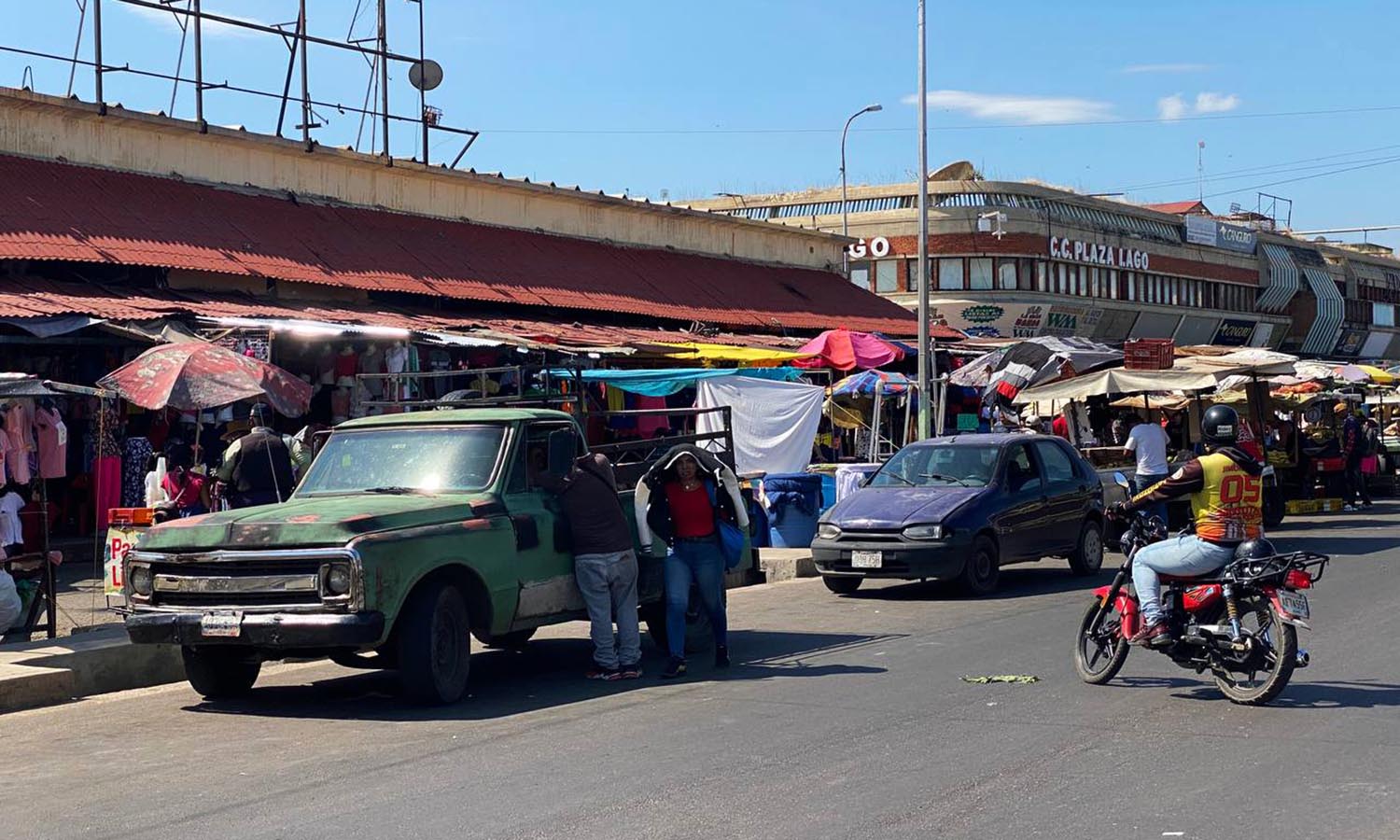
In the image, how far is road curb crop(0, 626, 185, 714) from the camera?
11.0 m

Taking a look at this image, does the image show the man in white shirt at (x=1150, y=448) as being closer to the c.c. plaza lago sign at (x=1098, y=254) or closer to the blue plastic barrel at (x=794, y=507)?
the blue plastic barrel at (x=794, y=507)

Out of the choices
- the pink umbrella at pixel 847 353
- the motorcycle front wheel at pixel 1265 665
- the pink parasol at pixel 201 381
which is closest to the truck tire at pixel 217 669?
the pink parasol at pixel 201 381

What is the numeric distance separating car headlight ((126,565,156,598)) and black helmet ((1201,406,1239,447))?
686 cm

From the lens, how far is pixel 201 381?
15.6 meters

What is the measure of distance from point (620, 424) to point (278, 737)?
15201 millimetres

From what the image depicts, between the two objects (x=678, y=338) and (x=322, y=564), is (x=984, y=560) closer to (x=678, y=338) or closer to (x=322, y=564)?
(x=322, y=564)

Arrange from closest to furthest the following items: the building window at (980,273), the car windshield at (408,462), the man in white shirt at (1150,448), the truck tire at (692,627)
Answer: the car windshield at (408,462) < the truck tire at (692,627) < the man in white shirt at (1150,448) < the building window at (980,273)

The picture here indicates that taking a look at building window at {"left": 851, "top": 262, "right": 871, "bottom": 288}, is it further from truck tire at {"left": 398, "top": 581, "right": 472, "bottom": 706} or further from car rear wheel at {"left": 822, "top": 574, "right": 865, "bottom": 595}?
truck tire at {"left": 398, "top": 581, "right": 472, "bottom": 706}

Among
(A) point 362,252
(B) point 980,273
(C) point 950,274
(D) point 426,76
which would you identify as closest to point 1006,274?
(B) point 980,273

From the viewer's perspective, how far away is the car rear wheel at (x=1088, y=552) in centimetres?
1806

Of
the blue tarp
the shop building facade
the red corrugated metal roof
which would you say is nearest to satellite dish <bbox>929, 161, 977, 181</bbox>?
the shop building facade

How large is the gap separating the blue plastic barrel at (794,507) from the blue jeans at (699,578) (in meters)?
9.08

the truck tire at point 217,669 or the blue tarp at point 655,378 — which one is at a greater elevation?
the blue tarp at point 655,378

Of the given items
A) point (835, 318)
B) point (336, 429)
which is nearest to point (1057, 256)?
point (835, 318)
